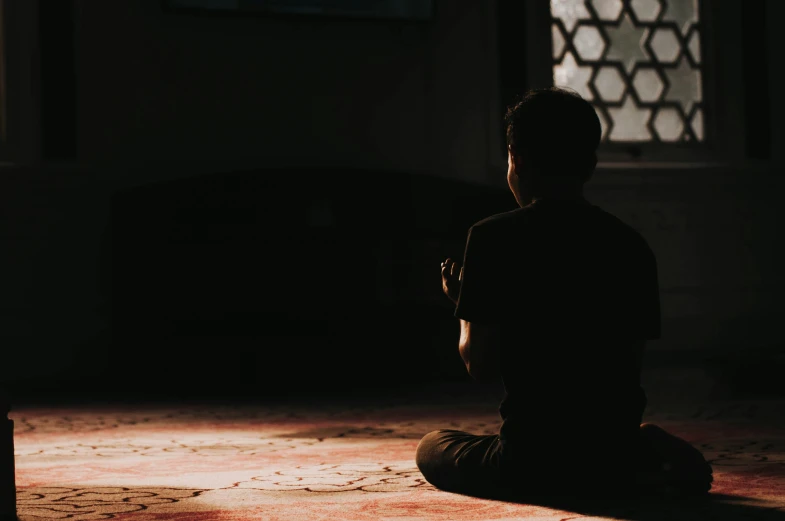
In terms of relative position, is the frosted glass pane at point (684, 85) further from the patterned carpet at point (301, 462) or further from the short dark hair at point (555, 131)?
the short dark hair at point (555, 131)

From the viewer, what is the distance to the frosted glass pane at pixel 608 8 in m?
5.94

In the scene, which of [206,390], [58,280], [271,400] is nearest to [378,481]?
[271,400]

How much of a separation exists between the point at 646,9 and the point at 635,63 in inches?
13.2

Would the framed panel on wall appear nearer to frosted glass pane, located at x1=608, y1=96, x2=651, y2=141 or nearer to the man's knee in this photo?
frosted glass pane, located at x1=608, y1=96, x2=651, y2=141

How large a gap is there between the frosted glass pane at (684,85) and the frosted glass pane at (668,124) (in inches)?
2.7

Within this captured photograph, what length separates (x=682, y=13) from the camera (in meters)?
6.14

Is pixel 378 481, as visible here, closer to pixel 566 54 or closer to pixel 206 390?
pixel 206 390

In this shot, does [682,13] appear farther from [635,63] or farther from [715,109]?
[715,109]

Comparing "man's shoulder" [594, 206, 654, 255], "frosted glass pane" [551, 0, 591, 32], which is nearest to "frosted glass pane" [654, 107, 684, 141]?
"frosted glass pane" [551, 0, 591, 32]

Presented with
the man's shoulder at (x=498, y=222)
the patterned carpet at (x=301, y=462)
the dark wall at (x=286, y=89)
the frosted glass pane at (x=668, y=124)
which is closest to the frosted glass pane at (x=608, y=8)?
the frosted glass pane at (x=668, y=124)

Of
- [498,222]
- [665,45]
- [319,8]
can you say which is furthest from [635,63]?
[498,222]

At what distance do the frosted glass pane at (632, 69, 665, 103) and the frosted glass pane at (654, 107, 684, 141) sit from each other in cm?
10

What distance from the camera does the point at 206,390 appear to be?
15.3 ft

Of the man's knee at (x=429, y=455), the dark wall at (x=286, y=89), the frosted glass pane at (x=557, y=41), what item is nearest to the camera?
the man's knee at (x=429, y=455)
